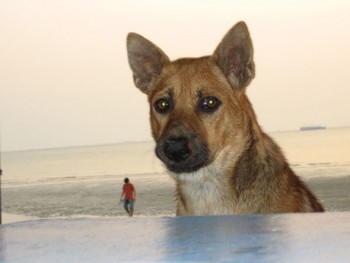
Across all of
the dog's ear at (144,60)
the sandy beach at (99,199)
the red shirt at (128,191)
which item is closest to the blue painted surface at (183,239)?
the dog's ear at (144,60)

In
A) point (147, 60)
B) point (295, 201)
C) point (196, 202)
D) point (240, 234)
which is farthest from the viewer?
point (147, 60)

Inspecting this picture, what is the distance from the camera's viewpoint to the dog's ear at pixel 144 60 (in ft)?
10.8

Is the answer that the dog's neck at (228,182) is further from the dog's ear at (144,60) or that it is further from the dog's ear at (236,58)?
the dog's ear at (144,60)

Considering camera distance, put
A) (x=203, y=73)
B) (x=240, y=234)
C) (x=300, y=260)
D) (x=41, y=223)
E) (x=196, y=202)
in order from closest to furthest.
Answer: (x=300, y=260)
(x=240, y=234)
(x=41, y=223)
(x=196, y=202)
(x=203, y=73)

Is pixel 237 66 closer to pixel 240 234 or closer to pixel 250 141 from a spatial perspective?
pixel 250 141

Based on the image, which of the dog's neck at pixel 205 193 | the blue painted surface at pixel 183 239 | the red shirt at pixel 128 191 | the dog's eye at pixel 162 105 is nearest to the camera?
the blue painted surface at pixel 183 239

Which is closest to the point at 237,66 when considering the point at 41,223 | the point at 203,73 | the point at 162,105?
the point at 203,73

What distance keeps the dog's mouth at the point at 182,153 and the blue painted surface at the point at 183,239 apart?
1.93 meters

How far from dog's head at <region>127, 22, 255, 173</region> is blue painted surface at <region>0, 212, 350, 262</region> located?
6.50 ft

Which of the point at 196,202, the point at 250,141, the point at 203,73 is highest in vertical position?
the point at 203,73

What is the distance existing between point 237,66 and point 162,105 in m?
0.39

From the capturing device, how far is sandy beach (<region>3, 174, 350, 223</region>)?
14664 mm

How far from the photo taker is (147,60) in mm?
3410

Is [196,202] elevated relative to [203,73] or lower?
lower
